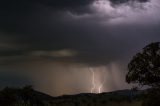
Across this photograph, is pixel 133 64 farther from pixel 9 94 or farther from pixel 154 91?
pixel 9 94

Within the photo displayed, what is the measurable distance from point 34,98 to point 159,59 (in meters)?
62.3

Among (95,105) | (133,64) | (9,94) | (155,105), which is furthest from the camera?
(95,105)

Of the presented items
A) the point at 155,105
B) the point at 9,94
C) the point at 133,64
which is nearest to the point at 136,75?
the point at 133,64

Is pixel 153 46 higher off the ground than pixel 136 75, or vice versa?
pixel 153 46

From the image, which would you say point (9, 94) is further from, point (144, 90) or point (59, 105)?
point (144, 90)

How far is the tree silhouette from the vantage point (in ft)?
222

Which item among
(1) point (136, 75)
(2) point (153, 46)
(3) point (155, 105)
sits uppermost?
(2) point (153, 46)

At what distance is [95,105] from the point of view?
11994cm

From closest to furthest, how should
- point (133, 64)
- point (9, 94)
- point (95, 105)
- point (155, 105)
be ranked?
point (155, 105) < point (133, 64) < point (9, 94) < point (95, 105)

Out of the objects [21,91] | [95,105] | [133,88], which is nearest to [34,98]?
[21,91]

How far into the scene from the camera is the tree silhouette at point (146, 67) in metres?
67.8

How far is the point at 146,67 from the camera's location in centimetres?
6819

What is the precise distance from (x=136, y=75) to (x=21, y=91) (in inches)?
2219

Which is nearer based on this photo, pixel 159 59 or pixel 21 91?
pixel 159 59
